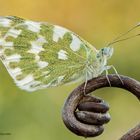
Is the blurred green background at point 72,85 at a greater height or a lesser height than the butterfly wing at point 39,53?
lesser

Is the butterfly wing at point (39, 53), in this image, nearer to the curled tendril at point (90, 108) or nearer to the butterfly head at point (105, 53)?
the butterfly head at point (105, 53)

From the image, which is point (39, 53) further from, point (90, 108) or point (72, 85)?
point (72, 85)

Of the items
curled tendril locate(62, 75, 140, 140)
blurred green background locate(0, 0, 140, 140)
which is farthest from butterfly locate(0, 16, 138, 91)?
blurred green background locate(0, 0, 140, 140)

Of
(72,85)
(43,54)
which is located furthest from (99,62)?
(72,85)

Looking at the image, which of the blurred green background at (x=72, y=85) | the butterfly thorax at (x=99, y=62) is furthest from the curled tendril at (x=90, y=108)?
the blurred green background at (x=72, y=85)

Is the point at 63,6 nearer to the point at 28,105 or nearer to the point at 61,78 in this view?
the point at 28,105

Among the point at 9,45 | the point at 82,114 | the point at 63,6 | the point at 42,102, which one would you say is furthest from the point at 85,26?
the point at 82,114

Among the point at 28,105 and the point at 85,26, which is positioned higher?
the point at 85,26
